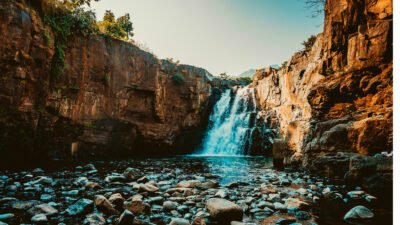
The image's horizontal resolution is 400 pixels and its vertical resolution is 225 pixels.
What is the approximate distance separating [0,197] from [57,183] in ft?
4.55

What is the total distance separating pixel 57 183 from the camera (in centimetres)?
→ 545

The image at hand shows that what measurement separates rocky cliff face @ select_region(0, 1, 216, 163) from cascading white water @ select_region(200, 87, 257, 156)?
1487 mm

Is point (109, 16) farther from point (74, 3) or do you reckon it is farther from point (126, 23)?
point (74, 3)

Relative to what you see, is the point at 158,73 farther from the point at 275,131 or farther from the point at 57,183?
the point at 57,183

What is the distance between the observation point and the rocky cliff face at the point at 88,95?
973cm

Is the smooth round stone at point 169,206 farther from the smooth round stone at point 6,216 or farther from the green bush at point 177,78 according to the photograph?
the green bush at point 177,78

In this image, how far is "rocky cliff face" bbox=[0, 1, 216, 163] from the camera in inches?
383

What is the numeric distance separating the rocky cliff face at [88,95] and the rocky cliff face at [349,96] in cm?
983

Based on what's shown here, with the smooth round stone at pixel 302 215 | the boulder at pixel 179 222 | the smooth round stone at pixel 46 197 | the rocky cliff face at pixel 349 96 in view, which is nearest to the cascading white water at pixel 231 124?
the rocky cliff face at pixel 349 96

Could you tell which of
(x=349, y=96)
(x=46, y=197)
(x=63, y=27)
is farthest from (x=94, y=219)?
(x=63, y=27)

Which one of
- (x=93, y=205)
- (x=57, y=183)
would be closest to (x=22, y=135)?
(x=57, y=183)

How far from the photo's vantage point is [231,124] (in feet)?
67.4

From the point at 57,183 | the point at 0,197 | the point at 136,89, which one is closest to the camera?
the point at 0,197

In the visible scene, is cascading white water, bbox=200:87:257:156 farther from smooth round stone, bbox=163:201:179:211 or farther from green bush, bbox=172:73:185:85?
smooth round stone, bbox=163:201:179:211
